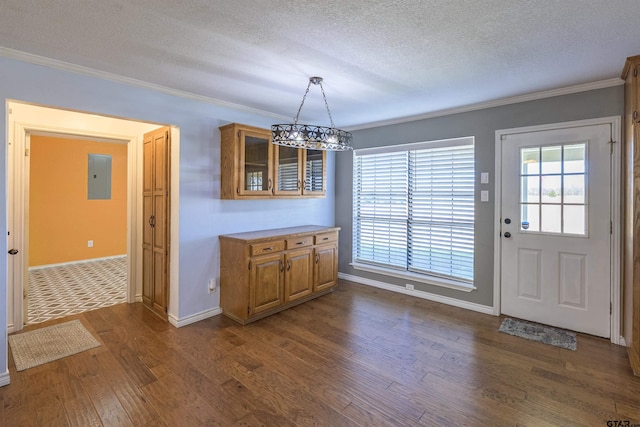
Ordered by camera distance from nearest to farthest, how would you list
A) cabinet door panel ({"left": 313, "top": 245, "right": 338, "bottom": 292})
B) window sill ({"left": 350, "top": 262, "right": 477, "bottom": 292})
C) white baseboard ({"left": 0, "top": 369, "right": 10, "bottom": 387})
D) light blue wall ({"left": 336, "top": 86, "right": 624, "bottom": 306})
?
white baseboard ({"left": 0, "top": 369, "right": 10, "bottom": 387})
light blue wall ({"left": 336, "top": 86, "right": 624, "bottom": 306})
window sill ({"left": 350, "top": 262, "right": 477, "bottom": 292})
cabinet door panel ({"left": 313, "top": 245, "right": 338, "bottom": 292})

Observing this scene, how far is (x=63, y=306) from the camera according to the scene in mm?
3768

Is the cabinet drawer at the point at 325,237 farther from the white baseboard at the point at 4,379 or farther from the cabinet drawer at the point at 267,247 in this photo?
the white baseboard at the point at 4,379

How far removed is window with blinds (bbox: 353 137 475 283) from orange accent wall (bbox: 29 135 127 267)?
201 inches

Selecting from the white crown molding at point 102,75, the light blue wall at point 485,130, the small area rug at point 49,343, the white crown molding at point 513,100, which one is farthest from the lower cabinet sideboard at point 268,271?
the white crown molding at point 513,100

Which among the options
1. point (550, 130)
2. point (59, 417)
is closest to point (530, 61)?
point (550, 130)

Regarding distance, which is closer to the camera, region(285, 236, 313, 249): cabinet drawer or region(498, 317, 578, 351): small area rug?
→ region(498, 317, 578, 351): small area rug

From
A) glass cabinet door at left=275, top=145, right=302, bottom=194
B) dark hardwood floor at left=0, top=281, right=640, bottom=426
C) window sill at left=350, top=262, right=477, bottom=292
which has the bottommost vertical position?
dark hardwood floor at left=0, top=281, right=640, bottom=426

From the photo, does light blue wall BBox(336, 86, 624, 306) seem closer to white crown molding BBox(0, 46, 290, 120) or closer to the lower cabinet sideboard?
the lower cabinet sideboard

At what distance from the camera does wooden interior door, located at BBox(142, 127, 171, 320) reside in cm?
337

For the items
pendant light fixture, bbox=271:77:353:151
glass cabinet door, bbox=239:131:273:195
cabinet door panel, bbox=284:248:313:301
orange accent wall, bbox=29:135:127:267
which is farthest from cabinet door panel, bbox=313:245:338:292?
orange accent wall, bbox=29:135:127:267

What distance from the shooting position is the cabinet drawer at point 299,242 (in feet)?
12.0

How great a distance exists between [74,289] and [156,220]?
7.07 feet

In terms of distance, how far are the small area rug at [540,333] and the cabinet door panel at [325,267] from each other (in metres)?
2.05

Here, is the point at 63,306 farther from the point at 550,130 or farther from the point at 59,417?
the point at 550,130
